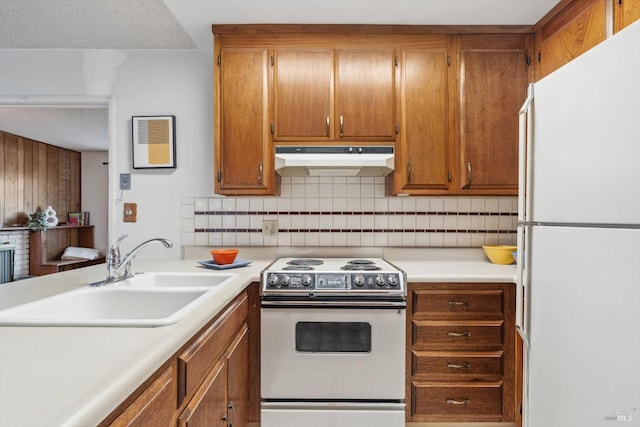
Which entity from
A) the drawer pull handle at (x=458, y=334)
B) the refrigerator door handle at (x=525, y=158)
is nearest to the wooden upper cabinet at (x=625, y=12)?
the refrigerator door handle at (x=525, y=158)

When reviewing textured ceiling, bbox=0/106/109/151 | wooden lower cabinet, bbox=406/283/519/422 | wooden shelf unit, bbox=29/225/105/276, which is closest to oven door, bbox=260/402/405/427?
wooden lower cabinet, bbox=406/283/519/422

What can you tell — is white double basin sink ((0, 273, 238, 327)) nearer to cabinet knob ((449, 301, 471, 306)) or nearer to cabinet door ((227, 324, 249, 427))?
cabinet door ((227, 324, 249, 427))

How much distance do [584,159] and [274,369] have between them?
61.2 inches

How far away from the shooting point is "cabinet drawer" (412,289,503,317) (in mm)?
1949

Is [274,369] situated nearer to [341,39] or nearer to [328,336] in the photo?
[328,336]

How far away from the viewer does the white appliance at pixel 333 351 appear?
6.18 feet

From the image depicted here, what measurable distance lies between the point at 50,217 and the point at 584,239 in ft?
22.7

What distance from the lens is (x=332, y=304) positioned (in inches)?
74.5

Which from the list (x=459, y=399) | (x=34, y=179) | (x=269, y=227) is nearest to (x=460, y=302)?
(x=459, y=399)

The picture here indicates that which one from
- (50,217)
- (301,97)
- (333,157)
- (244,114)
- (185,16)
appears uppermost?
(185,16)

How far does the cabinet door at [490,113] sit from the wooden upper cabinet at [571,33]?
0.38ft

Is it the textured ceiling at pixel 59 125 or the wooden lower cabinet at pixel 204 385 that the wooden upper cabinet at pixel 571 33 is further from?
the textured ceiling at pixel 59 125

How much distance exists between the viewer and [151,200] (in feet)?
8.32

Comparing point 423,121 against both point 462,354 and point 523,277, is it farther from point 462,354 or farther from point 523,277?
point 462,354
